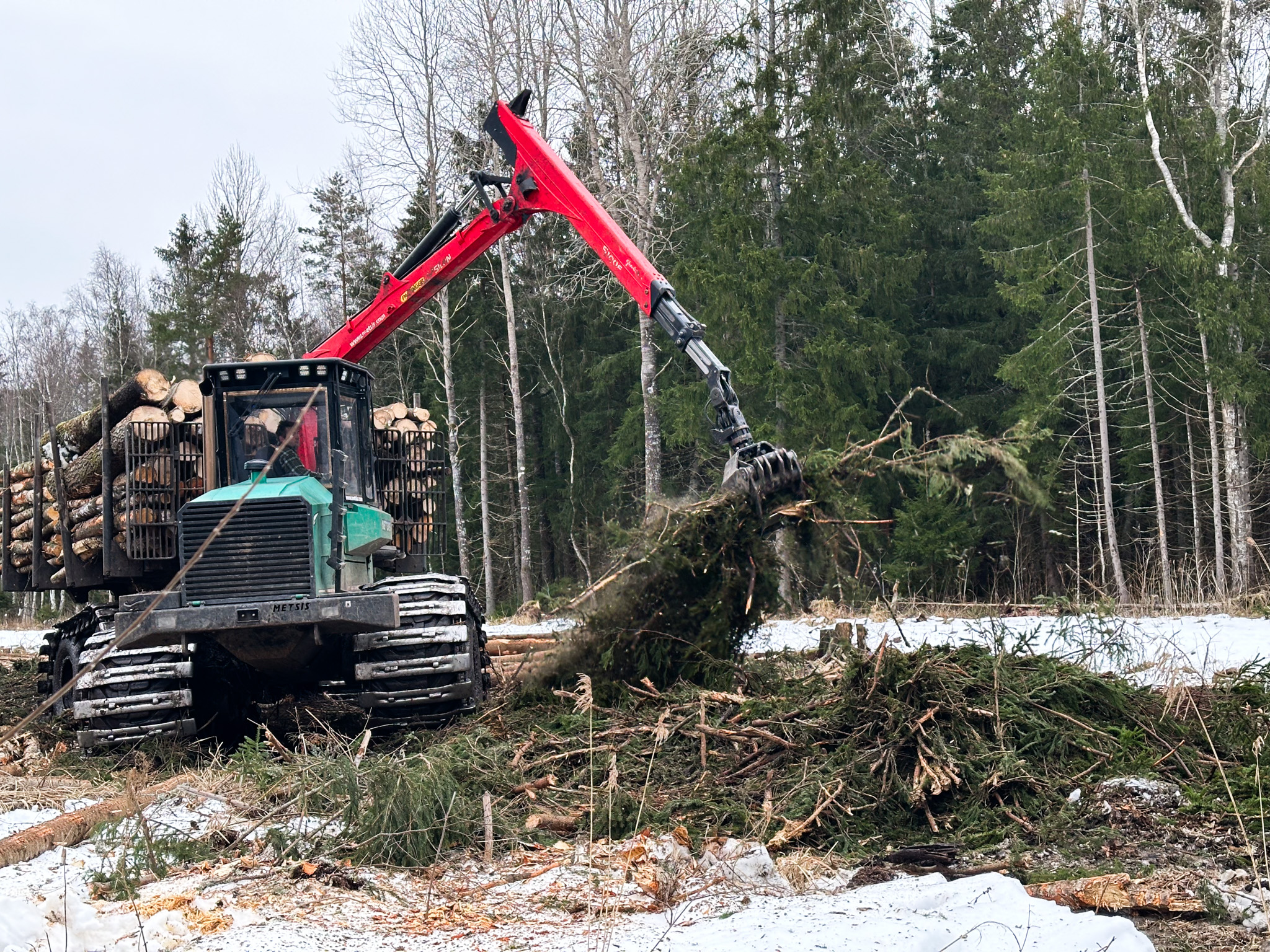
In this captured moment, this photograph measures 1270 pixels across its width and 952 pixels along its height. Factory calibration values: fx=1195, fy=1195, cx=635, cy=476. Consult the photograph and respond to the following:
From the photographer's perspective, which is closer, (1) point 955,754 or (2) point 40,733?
(1) point 955,754

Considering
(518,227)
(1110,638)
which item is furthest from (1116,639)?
(518,227)

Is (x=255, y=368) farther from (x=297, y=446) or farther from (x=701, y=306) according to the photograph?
(x=701, y=306)

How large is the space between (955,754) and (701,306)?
21338 millimetres

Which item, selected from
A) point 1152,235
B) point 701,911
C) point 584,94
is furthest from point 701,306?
point 701,911

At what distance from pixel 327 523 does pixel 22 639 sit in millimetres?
15843

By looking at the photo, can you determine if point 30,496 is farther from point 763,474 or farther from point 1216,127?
point 1216,127

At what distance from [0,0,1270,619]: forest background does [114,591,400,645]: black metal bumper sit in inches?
554

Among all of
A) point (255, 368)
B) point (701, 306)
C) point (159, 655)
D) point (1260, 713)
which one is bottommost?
point (1260, 713)

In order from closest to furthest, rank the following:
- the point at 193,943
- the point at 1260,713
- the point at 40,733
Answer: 1. the point at 193,943
2. the point at 1260,713
3. the point at 40,733

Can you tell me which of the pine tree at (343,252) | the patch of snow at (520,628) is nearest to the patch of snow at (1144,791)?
the patch of snow at (520,628)

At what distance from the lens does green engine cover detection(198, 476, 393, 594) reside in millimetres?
8656

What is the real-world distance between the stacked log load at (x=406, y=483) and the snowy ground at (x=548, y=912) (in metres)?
5.74

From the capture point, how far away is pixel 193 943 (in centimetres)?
462

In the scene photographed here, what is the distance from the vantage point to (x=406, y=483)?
11.7 metres
